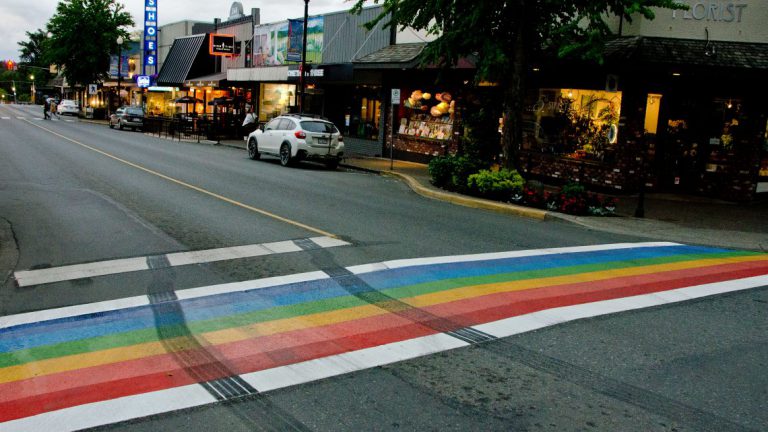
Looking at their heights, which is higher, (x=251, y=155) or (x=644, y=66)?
(x=644, y=66)

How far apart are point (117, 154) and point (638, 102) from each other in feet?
58.5

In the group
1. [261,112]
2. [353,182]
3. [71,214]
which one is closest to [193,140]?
[261,112]

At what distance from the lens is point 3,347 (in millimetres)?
5594

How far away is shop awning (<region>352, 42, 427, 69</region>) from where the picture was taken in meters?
23.0

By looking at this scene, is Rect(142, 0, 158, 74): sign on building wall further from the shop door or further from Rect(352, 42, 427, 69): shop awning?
the shop door

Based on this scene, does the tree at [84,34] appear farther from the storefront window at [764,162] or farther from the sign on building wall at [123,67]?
the storefront window at [764,162]

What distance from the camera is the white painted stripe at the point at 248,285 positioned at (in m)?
7.18

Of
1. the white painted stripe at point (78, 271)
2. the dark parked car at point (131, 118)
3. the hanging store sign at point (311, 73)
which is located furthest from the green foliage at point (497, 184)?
the dark parked car at point (131, 118)

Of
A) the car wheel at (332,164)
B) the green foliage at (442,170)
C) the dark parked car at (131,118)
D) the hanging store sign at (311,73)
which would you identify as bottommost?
the car wheel at (332,164)

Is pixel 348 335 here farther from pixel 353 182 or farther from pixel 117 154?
pixel 117 154

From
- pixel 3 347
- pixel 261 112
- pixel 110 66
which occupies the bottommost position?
pixel 3 347

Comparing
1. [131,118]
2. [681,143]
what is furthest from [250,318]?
[131,118]

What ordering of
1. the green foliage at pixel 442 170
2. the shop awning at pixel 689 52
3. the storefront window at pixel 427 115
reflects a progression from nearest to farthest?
the shop awning at pixel 689 52 → the green foliage at pixel 442 170 → the storefront window at pixel 427 115

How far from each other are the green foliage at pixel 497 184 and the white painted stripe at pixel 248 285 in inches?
329
